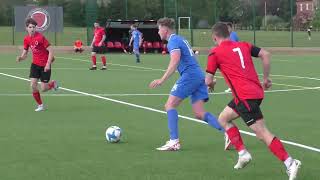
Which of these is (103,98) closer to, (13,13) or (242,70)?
(242,70)

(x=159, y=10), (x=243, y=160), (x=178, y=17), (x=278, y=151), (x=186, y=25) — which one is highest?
(x=159, y=10)

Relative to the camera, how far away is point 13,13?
154ft

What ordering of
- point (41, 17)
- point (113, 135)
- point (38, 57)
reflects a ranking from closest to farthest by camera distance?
point (113, 135) < point (38, 57) < point (41, 17)

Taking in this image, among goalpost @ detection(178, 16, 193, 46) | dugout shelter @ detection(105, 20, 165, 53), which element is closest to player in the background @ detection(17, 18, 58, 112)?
dugout shelter @ detection(105, 20, 165, 53)

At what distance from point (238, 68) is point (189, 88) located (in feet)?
6.46

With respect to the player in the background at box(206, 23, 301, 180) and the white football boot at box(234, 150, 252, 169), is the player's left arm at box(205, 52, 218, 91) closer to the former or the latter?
the player in the background at box(206, 23, 301, 180)

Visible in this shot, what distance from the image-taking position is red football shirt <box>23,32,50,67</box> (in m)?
13.8

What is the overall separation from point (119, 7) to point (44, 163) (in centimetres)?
4372

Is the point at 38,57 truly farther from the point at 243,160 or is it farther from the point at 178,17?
the point at 178,17

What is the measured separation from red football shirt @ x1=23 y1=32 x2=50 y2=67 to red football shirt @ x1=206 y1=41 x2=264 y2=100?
694cm

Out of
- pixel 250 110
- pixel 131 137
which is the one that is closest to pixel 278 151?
pixel 250 110

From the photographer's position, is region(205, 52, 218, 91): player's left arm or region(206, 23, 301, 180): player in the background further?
region(205, 52, 218, 91): player's left arm

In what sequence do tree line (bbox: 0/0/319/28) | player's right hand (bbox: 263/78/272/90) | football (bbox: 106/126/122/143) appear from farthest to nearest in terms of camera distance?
tree line (bbox: 0/0/319/28)
football (bbox: 106/126/122/143)
player's right hand (bbox: 263/78/272/90)

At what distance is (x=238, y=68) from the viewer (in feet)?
24.6
